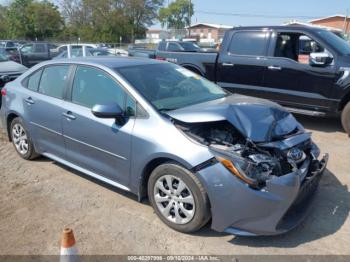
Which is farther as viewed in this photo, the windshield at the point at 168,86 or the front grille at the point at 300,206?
the windshield at the point at 168,86

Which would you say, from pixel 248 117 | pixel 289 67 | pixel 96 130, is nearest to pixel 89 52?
pixel 289 67

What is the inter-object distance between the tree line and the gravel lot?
52.1 m

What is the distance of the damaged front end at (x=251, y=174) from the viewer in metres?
3.00

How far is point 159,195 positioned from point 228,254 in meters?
0.86

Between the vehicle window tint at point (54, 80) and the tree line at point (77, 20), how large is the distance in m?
51.3

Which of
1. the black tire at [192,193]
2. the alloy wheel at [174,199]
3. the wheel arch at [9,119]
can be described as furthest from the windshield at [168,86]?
the wheel arch at [9,119]

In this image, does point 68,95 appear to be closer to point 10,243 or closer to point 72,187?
point 72,187

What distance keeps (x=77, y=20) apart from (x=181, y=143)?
61.3 meters

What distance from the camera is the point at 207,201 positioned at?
318cm

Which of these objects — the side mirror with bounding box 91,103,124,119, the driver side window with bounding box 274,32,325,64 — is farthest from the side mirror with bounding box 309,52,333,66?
the side mirror with bounding box 91,103,124,119

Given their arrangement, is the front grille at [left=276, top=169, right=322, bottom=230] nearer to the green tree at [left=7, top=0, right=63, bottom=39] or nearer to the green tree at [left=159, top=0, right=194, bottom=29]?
the green tree at [left=7, top=0, right=63, bottom=39]

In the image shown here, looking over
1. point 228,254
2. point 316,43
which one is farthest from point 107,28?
point 228,254

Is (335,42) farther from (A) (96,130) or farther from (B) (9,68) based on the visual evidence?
(B) (9,68)

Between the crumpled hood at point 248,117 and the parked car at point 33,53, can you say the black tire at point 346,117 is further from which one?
the parked car at point 33,53
